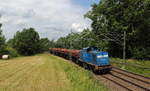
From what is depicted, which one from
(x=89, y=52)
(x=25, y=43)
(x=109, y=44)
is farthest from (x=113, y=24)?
(x=25, y=43)

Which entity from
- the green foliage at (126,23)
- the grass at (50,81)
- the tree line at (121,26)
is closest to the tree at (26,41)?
the tree line at (121,26)

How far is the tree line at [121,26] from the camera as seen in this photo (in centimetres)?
3525

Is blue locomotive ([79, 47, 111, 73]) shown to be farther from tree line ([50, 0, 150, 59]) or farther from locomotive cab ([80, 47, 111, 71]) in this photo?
tree line ([50, 0, 150, 59])

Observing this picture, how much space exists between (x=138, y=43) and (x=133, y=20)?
217 inches

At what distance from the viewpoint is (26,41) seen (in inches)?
2940

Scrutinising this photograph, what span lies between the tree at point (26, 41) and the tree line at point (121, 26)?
3660 cm

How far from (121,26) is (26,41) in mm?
50124

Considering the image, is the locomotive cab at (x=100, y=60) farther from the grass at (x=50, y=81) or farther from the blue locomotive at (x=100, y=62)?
the grass at (x=50, y=81)

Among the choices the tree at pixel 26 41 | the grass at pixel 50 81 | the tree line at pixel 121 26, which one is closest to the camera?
the grass at pixel 50 81

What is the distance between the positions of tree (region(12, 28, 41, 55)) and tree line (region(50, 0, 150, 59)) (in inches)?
1441

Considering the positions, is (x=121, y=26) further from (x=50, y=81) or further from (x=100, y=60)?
(x=50, y=81)

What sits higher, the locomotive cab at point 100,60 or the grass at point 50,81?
the locomotive cab at point 100,60

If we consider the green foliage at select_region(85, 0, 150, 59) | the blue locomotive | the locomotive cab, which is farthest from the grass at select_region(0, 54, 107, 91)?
the green foliage at select_region(85, 0, 150, 59)

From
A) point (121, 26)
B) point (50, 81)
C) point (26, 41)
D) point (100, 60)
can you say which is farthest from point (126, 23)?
point (26, 41)
